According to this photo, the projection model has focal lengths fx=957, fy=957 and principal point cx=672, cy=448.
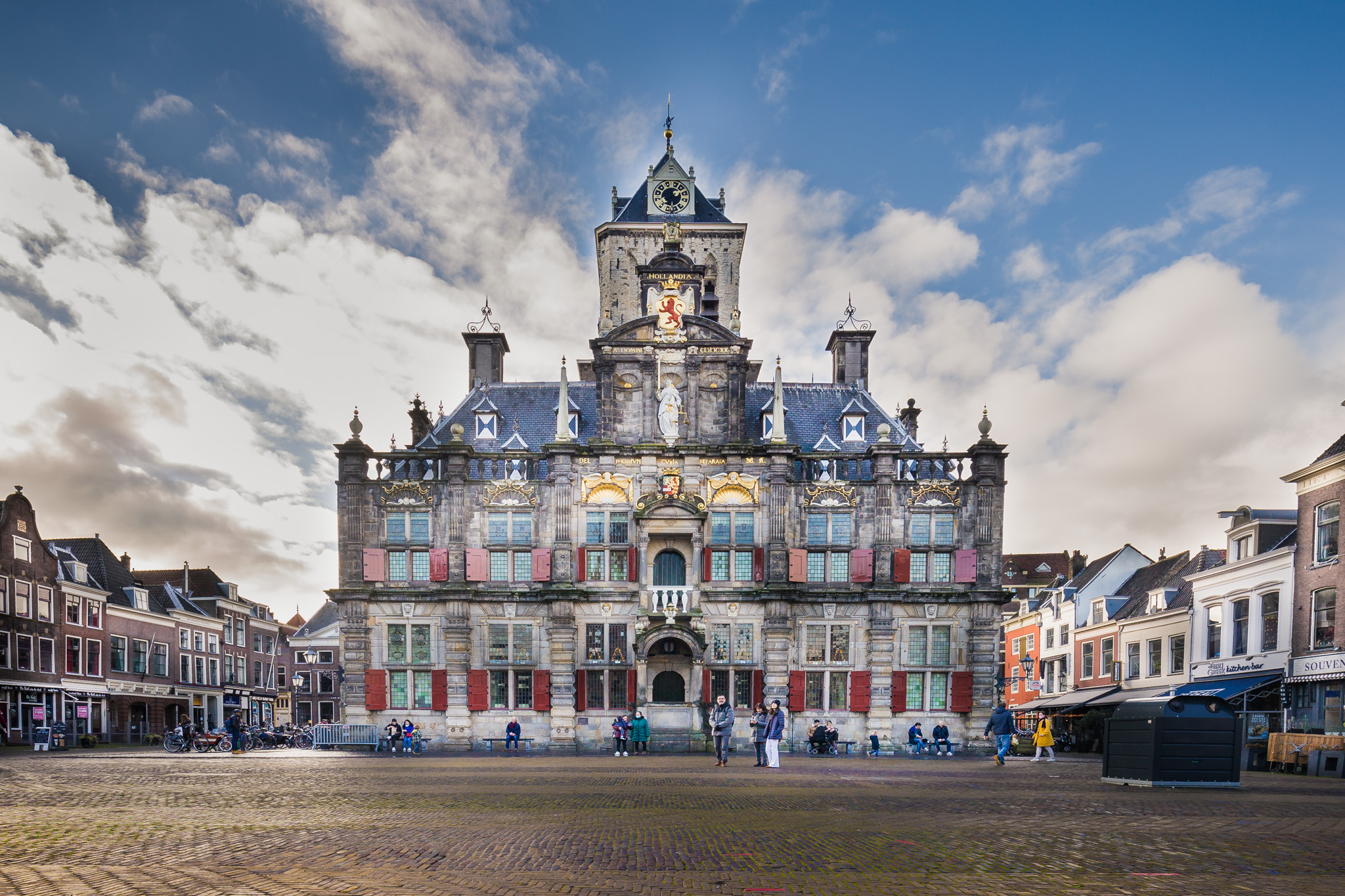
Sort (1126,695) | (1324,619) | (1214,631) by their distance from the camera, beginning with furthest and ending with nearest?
(1126,695), (1214,631), (1324,619)

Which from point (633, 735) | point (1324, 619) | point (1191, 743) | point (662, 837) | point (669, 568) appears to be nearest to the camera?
point (662, 837)

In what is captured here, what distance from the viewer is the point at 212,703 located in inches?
2598

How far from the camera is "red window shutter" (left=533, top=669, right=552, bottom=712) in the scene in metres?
38.5

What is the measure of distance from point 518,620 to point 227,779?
19.4 meters

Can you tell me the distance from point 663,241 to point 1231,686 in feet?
119

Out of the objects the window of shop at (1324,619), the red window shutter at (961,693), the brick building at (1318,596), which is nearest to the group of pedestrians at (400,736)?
the red window shutter at (961,693)

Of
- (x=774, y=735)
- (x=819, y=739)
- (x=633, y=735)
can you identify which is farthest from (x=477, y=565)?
(x=774, y=735)

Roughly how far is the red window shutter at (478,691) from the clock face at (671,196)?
31083 millimetres

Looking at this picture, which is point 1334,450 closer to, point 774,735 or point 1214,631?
point 1214,631

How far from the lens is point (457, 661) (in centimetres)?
3888

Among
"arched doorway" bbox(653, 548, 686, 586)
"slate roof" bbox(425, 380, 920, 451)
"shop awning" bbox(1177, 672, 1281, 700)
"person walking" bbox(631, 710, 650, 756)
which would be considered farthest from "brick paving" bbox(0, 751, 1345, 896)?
"slate roof" bbox(425, 380, 920, 451)

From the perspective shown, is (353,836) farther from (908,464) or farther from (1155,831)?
(908,464)

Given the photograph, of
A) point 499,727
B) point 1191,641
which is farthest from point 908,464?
point 499,727

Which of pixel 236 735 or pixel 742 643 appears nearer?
pixel 236 735
